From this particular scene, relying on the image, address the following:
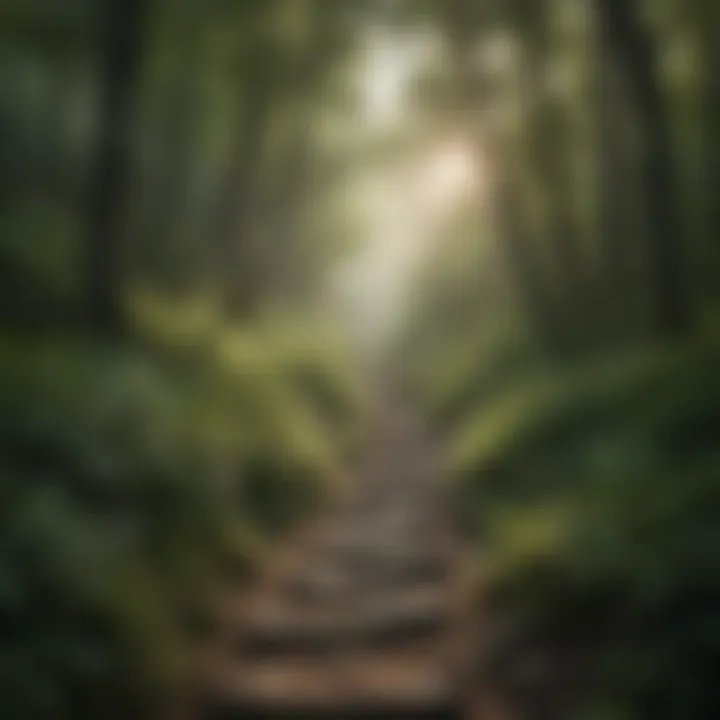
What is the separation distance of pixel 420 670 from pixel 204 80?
4947 millimetres

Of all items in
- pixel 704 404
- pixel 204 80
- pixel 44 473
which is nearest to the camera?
pixel 44 473

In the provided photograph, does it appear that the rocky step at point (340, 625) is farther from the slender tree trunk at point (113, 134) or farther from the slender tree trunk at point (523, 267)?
the slender tree trunk at point (523, 267)

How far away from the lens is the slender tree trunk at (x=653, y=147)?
645 cm

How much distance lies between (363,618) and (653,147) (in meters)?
3.73

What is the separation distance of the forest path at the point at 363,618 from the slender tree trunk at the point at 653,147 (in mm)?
1891

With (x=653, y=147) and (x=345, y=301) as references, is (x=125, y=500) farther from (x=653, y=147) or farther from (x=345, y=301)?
(x=653, y=147)

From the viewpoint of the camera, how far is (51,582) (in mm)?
4516

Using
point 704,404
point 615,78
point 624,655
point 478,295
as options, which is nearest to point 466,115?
point 615,78

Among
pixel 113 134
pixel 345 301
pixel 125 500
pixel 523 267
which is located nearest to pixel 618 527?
pixel 125 500

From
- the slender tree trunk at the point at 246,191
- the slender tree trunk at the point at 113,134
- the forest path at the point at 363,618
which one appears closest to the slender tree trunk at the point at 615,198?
the forest path at the point at 363,618

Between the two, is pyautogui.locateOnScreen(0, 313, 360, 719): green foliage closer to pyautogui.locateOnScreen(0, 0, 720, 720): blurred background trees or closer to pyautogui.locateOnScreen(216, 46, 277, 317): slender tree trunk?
pyautogui.locateOnScreen(0, 0, 720, 720): blurred background trees

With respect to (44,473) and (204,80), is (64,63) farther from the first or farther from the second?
(44,473)

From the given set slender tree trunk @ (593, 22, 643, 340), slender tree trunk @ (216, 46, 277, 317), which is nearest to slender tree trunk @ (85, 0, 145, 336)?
slender tree trunk @ (216, 46, 277, 317)

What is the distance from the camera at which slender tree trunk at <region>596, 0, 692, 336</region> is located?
645 centimetres
